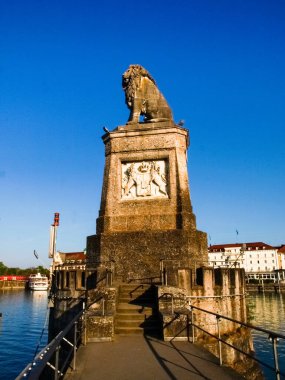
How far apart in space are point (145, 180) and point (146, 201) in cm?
83

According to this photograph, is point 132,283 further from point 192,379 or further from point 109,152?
point 192,379

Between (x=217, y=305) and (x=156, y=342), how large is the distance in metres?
3.02

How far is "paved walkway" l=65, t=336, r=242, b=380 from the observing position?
4965 millimetres

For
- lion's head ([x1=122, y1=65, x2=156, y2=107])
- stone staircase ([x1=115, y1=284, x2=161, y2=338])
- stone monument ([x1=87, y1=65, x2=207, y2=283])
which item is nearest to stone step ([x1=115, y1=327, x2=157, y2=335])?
stone staircase ([x1=115, y1=284, x2=161, y2=338])

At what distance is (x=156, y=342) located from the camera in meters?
6.98

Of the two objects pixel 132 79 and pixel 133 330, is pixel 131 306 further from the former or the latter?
pixel 132 79

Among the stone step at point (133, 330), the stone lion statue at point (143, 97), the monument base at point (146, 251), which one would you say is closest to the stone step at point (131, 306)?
the stone step at point (133, 330)

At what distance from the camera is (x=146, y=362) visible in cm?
555

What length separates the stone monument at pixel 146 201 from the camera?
10945 mm

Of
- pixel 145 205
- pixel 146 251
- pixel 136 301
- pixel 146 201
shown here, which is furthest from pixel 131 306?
pixel 146 201

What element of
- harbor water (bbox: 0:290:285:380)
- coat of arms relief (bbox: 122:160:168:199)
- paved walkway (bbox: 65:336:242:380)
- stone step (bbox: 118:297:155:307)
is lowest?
harbor water (bbox: 0:290:285:380)

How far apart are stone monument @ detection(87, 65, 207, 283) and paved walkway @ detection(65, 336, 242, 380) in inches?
154

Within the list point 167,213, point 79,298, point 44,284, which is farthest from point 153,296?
point 44,284

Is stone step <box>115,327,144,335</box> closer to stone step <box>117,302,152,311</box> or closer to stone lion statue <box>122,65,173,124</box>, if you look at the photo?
stone step <box>117,302,152,311</box>
